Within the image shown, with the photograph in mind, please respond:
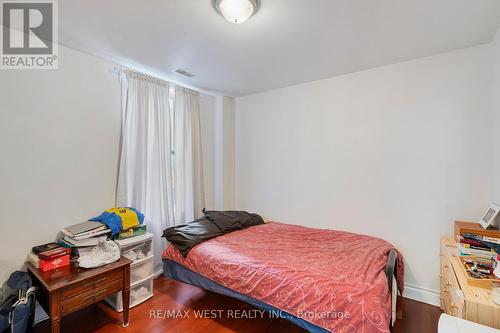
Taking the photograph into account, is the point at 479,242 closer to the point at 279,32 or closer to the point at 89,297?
the point at 279,32

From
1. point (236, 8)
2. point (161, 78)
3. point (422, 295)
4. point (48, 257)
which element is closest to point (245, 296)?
point (48, 257)

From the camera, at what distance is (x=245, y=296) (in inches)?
77.1

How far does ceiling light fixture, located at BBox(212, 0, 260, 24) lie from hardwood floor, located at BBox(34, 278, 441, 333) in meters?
2.49

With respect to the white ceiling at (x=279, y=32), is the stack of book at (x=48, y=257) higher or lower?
lower

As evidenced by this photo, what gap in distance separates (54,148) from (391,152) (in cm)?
339

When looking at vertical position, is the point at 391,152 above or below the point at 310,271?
above

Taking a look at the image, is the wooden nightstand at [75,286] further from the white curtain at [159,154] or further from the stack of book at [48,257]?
the white curtain at [159,154]

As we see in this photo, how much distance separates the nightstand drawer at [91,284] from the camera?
1706 millimetres

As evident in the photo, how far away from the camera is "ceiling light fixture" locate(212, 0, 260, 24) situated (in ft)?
5.16

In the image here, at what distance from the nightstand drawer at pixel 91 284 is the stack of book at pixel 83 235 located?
34 centimetres

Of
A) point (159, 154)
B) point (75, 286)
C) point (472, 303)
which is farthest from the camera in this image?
point (159, 154)

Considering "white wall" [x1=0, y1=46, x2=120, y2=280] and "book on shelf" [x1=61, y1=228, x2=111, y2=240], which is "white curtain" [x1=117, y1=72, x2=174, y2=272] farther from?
"book on shelf" [x1=61, y1=228, x2=111, y2=240]

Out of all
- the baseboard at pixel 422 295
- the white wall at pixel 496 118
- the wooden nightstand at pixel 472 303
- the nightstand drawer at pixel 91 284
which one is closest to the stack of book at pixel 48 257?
the nightstand drawer at pixel 91 284

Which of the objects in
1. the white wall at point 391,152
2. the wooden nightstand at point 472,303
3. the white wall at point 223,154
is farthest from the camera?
the white wall at point 223,154
